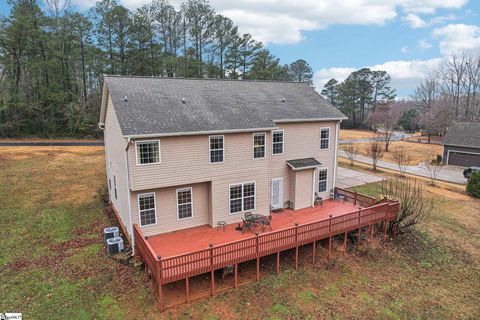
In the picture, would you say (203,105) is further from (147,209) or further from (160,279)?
(160,279)

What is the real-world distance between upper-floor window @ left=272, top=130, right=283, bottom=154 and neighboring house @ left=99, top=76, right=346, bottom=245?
6cm

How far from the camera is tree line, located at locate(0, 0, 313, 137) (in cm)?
3916

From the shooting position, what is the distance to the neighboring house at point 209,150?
1305 centimetres

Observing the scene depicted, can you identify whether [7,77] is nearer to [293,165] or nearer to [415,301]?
[293,165]

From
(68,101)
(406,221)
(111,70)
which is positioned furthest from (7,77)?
(406,221)

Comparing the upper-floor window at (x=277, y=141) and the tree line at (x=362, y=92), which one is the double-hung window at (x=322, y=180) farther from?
the tree line at (x=362, y=92)

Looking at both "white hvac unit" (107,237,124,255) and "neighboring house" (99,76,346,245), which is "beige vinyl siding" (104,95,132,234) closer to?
"neighboring house" (99,76,346,245)

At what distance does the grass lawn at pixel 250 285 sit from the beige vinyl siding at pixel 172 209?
2202 millimetres

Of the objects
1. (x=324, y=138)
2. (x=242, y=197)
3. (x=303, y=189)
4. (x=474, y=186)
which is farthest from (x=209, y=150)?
(x=474, y=186)

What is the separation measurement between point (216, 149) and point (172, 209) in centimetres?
349

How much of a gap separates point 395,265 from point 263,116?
9680mm

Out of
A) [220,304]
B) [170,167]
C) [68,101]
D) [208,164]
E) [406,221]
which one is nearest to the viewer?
[220,304]

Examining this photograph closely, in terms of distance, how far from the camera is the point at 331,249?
14844 millimetres

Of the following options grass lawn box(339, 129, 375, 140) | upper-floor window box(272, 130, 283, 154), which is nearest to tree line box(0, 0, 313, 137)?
grass lawn box(339, 129, 375, 140)
